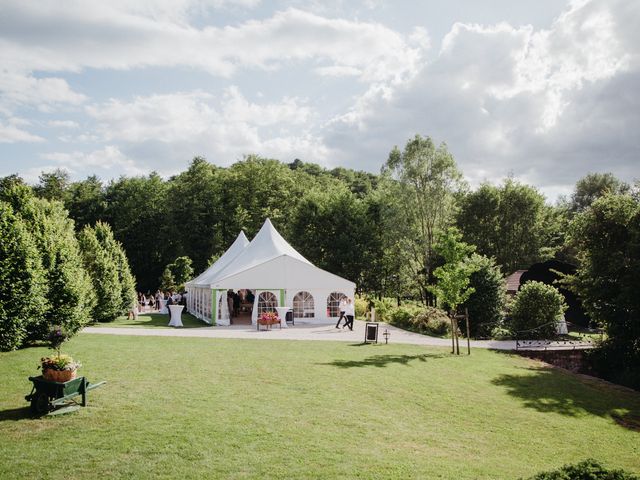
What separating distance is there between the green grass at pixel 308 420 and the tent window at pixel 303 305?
10.2 meters

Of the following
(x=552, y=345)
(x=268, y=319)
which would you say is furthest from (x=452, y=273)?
(x=268, y=319)

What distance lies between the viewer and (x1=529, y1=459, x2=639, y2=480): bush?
4.05m

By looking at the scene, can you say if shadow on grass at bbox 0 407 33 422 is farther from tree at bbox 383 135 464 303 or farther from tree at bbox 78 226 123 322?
tree at bbox 383 135 464 303

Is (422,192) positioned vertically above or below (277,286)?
above

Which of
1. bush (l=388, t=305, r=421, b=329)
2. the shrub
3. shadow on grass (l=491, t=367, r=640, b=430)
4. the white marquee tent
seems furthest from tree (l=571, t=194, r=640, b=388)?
the shrub

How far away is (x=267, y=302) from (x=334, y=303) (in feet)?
11.6

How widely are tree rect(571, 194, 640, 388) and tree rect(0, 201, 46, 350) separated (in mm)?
17235

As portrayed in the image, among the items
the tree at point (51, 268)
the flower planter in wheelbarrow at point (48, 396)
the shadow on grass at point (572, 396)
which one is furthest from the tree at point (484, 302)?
the flower planter in wheelbarrow at point (48, 396)

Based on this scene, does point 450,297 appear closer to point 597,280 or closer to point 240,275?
point 597,280

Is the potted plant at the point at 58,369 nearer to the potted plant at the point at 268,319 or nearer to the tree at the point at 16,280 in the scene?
the tree at the point at 16,280

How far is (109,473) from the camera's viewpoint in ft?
19.3

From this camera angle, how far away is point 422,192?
34.7m

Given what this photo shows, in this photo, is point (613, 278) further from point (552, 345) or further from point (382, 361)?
point (382, 361)

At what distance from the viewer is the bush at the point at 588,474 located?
160 inches
